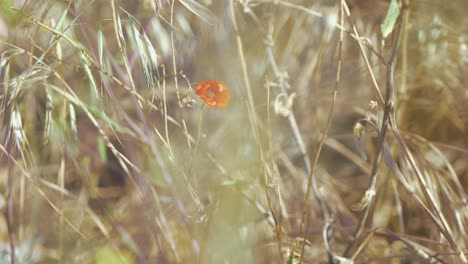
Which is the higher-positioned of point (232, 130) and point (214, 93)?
point (214, 93)

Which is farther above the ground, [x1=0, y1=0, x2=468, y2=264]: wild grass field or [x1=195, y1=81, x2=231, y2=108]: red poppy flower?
[x1=195, y1=81, x2=231, y2=108]: red poppy flower

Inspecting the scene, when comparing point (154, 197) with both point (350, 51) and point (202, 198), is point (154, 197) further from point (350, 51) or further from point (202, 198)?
point (350, 51)

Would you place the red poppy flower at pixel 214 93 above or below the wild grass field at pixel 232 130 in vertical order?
above

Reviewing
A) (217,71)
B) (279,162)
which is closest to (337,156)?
(279,162)

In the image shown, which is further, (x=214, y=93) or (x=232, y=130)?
(x=232, y=130)
